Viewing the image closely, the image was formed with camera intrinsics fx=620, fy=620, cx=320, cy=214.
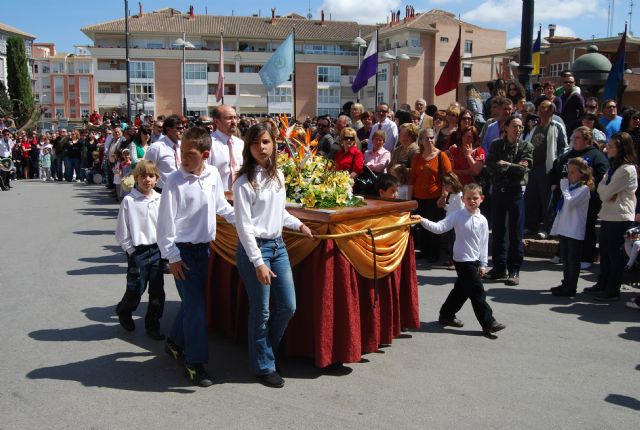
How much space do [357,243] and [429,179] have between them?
4.20m

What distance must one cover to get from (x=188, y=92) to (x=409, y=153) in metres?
67.1

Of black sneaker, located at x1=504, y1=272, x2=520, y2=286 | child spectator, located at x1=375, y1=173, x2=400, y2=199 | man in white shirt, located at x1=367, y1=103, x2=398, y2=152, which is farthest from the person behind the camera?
man in white shirt, located at x1=367, y1=103, x2=398, y2=152

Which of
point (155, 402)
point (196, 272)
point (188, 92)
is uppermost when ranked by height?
point (188, 92)

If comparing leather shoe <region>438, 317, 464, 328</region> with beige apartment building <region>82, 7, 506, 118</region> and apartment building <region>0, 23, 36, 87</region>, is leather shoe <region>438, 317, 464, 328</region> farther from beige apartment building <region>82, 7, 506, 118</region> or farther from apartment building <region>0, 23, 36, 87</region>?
apartment building <region>0, 23, 36, 87</region>

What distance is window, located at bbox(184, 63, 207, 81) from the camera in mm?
73438

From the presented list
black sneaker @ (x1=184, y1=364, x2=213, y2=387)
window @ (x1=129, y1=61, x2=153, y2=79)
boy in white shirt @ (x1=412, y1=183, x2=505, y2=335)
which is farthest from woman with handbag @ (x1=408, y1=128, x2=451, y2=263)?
window @ (x1=129, y1=61, x2=153, y2=79)

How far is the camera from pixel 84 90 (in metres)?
126

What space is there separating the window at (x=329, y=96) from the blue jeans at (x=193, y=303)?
7531cm

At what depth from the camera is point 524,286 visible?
7996 millimetres

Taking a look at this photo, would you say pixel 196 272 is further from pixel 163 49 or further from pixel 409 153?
pixel 163 49

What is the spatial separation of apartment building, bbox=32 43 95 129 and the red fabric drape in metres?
128

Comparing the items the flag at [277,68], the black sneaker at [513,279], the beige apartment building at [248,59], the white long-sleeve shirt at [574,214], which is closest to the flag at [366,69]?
the flag at [277,68]

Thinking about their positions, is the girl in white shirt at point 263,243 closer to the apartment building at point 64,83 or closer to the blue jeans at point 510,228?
the blue jeans at point 510,228

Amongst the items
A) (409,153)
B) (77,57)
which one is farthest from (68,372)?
(77,57)
